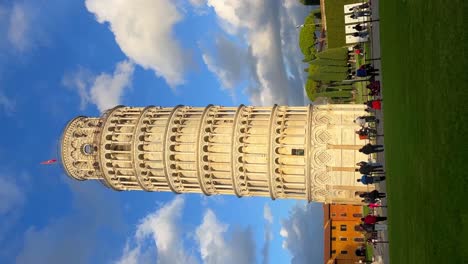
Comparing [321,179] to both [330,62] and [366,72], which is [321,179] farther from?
[330,62]

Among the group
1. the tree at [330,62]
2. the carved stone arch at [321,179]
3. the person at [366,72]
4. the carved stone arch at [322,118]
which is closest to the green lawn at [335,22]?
the tree at [330,62]

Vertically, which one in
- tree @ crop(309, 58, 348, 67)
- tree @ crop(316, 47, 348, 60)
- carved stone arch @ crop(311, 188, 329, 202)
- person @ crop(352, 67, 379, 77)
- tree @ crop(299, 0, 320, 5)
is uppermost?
tree @ crop(299, 0, 320, 5)

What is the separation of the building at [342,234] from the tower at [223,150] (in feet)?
110

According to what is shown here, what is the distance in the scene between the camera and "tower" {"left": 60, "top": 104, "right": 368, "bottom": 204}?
39219mm

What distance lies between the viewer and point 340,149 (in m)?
38.8

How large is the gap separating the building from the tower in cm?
3344

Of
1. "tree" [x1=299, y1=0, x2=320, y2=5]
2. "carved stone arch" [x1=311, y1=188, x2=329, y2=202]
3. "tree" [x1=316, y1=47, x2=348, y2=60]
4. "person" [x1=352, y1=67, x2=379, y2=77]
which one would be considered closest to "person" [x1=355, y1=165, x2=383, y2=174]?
"person" [x1=352, y1=67, x2=379, y2=77]

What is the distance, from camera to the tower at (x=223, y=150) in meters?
39.2

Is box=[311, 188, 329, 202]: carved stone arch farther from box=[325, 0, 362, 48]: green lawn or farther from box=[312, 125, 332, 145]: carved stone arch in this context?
box=[325, 0, 362, 48]: green lawn
